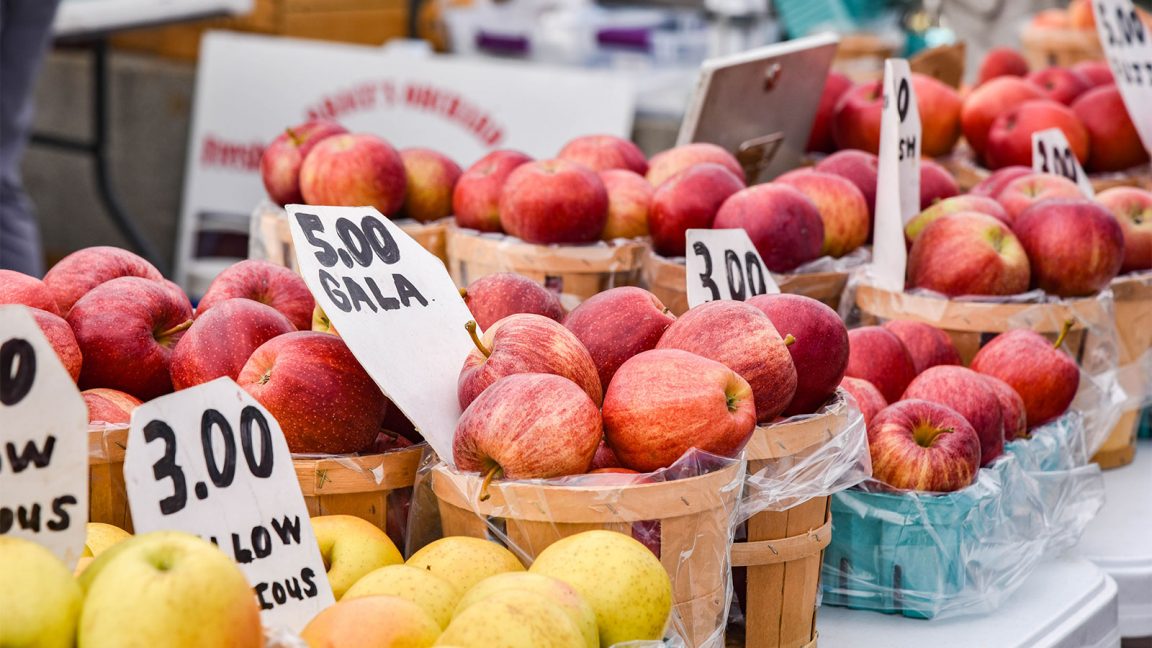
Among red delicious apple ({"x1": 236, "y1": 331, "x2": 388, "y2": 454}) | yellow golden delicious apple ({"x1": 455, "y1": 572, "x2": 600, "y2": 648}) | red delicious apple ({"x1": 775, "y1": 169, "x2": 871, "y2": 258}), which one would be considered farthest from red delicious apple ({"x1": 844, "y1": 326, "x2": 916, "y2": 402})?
yellow golden delicious apple ({"x1": 455, "y1": 572, "x2": 600, "y2": 648})

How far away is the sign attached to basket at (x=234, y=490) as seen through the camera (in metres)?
1.20

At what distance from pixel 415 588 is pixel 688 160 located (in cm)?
149

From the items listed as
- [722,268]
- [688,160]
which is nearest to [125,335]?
[722,268]

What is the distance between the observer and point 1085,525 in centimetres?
198

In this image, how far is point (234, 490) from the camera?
4.09 ft

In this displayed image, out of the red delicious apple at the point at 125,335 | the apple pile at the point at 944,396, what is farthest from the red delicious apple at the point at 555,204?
the red delicious apple at the point at 125,335

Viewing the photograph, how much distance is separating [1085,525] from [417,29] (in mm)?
5127

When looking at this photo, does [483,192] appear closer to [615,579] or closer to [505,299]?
[505,299]

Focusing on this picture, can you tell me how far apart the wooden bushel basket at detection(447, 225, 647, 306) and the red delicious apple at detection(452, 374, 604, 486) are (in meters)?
0.93

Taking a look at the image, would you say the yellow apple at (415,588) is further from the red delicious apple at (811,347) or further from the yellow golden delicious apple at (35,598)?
the red delicious apple at (811,347)

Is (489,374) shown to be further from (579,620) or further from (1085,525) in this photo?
(1085,525)

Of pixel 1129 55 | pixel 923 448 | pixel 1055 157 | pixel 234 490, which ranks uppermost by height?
pixel 1129 55

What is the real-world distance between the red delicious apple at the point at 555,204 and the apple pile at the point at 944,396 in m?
0.56

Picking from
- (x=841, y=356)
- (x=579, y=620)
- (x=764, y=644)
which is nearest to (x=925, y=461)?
(x=841, y=356)
